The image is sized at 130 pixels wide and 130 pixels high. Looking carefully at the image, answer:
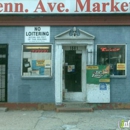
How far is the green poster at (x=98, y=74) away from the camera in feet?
33.8

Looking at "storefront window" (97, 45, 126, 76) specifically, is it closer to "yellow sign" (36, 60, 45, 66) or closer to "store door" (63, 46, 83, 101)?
"store door" (63, 46, 83, 101)

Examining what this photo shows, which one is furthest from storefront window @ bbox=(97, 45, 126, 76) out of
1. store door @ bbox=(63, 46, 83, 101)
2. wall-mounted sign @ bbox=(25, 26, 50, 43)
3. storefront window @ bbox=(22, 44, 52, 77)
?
wall-mounted sign @ bbox=(25, 26, 50, 43)

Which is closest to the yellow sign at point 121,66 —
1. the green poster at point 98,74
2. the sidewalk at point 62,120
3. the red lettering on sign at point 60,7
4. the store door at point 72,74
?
the green poster at point 98,74

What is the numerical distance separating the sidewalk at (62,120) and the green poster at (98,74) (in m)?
1.13

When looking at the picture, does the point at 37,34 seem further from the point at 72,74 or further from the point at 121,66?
the point at 121,66

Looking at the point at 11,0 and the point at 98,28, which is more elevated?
the point at 11,0

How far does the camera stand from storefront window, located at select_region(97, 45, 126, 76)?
10430mm

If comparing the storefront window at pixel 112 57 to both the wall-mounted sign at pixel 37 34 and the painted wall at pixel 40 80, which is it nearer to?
the painted wall at pixel 40 80

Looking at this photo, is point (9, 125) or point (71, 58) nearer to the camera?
point (9, 125)

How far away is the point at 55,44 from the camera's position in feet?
34.3

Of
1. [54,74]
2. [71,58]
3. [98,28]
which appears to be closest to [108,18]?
[98,28]

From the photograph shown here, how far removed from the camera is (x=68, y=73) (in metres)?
10.8

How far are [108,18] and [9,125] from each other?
5291mm

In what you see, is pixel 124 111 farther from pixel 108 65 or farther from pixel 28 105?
pixel 28 105
